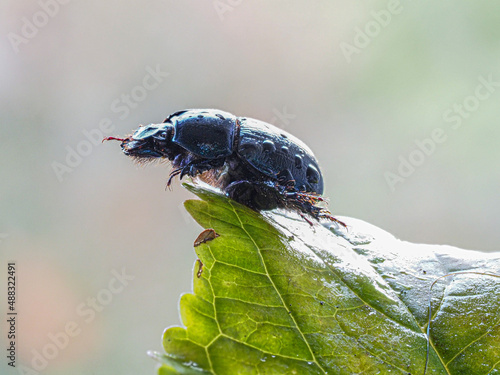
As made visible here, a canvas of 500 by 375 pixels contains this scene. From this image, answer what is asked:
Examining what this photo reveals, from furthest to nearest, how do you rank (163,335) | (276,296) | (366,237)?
(366,237), (276,296), (163,335)

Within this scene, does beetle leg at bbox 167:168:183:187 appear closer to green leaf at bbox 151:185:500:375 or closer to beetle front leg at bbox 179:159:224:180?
beetle front leg at bbox 179:159:224:180

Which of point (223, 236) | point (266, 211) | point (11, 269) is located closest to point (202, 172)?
point (266, 211)

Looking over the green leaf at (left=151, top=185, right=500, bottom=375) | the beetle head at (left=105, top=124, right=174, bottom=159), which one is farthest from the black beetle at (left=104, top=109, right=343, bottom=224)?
the green leaf at (left=151, top=185, right=500, bottom=375)

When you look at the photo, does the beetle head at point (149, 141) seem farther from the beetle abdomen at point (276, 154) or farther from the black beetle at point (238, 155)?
the beetle abdomen at point (276, 154)

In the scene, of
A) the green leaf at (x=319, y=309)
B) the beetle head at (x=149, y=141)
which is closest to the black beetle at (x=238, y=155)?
the beetle head at (x=149, y=141)

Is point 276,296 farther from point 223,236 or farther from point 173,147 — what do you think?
point 173,147

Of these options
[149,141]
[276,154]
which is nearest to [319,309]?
[276,154]
